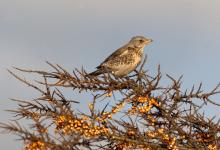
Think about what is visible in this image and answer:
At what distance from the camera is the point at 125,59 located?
1298cm

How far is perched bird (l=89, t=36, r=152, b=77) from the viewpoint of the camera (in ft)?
41.3

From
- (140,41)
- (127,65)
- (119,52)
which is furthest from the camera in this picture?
(140,41)

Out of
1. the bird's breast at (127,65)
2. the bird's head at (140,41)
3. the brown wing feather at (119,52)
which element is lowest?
the bird's breast at (127,65)

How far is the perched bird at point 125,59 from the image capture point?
12594 millimetres

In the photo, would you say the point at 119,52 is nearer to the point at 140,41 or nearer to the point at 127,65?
the point at 127,65

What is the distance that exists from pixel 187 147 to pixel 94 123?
125 cm

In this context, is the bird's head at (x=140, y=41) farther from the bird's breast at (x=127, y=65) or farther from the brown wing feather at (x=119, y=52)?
the bird's breast at (x=127, y=65)

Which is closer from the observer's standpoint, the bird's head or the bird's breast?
the bird's breast

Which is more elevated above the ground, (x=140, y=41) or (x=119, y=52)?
(x=140, y=41)

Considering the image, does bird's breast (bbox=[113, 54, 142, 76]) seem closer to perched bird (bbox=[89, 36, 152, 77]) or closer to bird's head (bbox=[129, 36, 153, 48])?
perched bird (bbox=[89, 36, 152, 77])

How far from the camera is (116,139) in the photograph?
22.9 feet

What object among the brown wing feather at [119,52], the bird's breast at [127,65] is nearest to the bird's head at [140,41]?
the brown wing feather at [119,52]

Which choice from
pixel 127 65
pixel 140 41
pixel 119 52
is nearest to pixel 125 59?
pixel 127 65

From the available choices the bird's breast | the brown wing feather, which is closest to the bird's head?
the brown wing feather
